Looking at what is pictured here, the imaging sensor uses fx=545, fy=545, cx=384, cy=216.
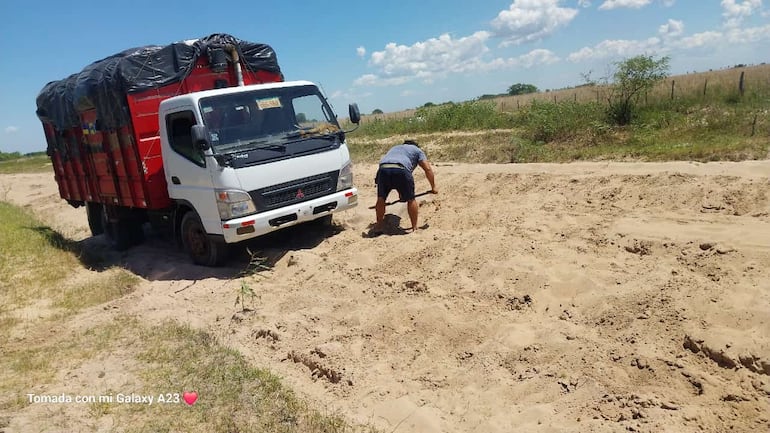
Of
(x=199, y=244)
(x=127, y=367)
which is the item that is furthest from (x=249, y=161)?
(x=127, y=367)

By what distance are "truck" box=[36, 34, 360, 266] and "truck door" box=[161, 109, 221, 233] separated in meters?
0.02

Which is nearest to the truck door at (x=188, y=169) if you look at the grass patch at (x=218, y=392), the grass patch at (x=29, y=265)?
the grass patch at (x=218, y=392)

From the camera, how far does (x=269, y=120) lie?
744cm

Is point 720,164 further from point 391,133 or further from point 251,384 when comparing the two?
point 391,133

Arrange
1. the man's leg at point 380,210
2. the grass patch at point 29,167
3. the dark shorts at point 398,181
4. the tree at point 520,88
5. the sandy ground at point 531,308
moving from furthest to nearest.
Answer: the tree at point 520,88
the grass patch at point 29,167
the man's leg at point 380,210
the dark shorts at point 398,181
the sandy ground at point 531,308

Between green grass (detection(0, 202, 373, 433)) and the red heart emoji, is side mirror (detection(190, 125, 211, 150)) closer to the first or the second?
green grass (detection(0, 202, 373, 433))

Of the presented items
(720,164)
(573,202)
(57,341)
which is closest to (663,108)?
(720,164)

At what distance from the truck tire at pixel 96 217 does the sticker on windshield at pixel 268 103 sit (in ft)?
16.6

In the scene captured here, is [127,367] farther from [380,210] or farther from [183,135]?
[380,210]

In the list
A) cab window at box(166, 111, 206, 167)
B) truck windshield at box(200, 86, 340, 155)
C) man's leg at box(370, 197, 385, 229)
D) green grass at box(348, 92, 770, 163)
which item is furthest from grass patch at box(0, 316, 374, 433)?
green grass at box(348, 92, 770, 163)

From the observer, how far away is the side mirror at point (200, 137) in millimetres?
6609

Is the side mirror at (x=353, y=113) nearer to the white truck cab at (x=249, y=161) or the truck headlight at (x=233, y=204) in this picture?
the white truck cab at (x=249, y=161)

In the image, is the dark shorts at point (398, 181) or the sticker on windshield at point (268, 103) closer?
the sticker on windshield at point (268, 103)

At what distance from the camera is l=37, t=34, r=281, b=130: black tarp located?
24.7ft
